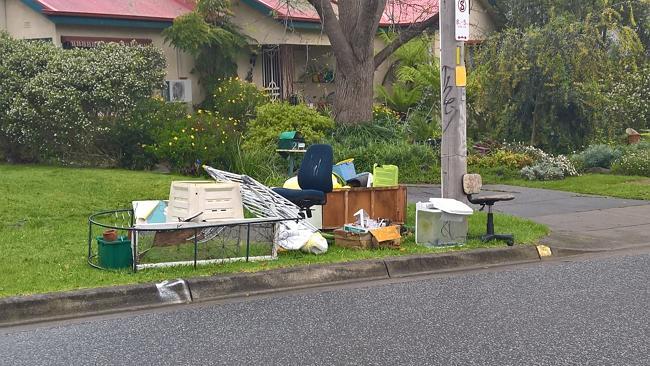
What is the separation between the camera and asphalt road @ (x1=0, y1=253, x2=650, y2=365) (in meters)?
5.57

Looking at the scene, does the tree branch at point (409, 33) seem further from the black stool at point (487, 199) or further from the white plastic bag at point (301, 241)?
the white plastic bag at point (301, 241)

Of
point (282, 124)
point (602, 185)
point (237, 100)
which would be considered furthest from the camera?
point (237, 100)

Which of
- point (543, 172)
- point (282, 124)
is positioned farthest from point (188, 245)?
point (543, 172)

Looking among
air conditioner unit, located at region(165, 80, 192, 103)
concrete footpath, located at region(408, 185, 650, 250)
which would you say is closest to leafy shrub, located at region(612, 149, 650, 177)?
concrete footpath, located at region(408, 185, 650, 250)

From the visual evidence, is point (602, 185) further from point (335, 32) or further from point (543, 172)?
point (335, 32)

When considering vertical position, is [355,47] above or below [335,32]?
below

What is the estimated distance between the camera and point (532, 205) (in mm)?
12922

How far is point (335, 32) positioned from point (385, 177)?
6.08 meters

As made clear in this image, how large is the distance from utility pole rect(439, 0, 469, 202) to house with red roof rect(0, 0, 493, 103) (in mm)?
6965

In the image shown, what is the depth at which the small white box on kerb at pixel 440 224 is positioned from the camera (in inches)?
360

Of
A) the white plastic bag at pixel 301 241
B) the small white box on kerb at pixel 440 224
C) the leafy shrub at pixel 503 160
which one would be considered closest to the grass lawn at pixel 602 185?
the leafy shrub at pixel 503 160

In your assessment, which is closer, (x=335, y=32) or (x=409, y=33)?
(x=335, y=32)

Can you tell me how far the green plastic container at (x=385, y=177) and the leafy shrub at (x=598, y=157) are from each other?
7.99 metres

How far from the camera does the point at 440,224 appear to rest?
9.20 meters
